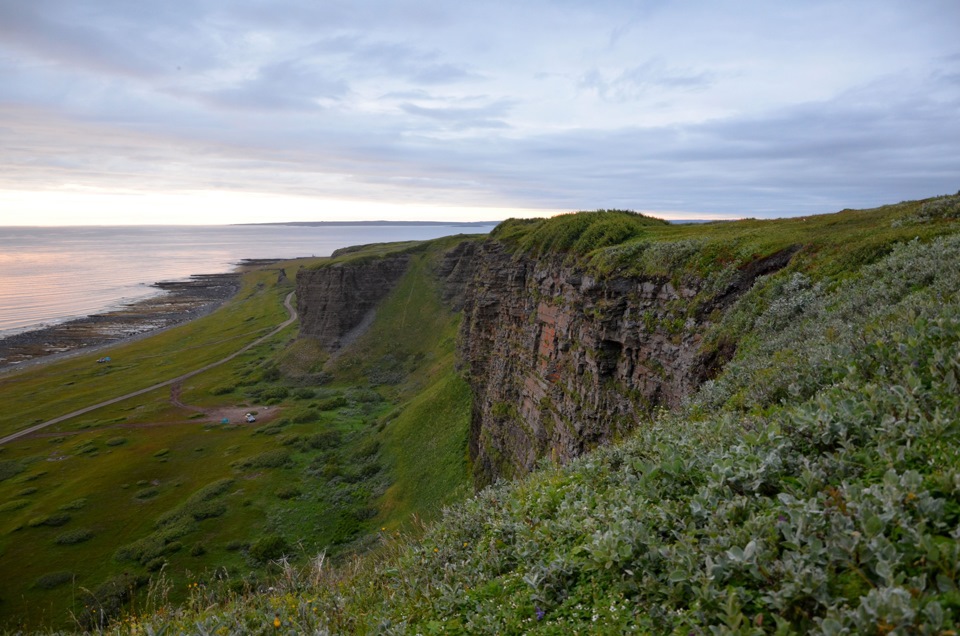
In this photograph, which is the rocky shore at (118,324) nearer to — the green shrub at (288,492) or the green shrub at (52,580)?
the green shrub at (52,580)

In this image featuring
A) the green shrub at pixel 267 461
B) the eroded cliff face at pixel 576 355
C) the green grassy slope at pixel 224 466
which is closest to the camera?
the eroded cliff face at pixel 576 355

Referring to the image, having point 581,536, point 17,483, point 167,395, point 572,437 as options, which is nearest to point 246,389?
point 167,395

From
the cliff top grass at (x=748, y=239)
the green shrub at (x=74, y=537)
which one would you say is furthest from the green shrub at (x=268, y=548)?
the cliff top grass at (x=748, y=239)

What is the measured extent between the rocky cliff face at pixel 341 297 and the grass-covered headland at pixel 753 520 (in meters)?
74.5

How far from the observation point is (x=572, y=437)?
2422 cm

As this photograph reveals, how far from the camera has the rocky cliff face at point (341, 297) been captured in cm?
8319

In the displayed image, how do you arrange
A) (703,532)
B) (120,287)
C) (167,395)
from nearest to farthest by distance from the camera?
(703,532)
(167,395)
(120,287)

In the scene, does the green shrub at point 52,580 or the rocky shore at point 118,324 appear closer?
the green shrub at point 52,580

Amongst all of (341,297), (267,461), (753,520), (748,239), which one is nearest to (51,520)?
(267,461)

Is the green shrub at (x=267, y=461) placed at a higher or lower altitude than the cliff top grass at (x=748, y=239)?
lower

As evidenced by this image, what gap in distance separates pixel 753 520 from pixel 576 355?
19993 mm

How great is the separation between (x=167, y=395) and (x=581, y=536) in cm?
8137

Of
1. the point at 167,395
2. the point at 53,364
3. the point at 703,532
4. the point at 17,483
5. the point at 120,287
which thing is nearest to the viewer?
the point at 703,532

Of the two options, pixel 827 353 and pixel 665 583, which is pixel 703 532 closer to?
pixel 665 583
